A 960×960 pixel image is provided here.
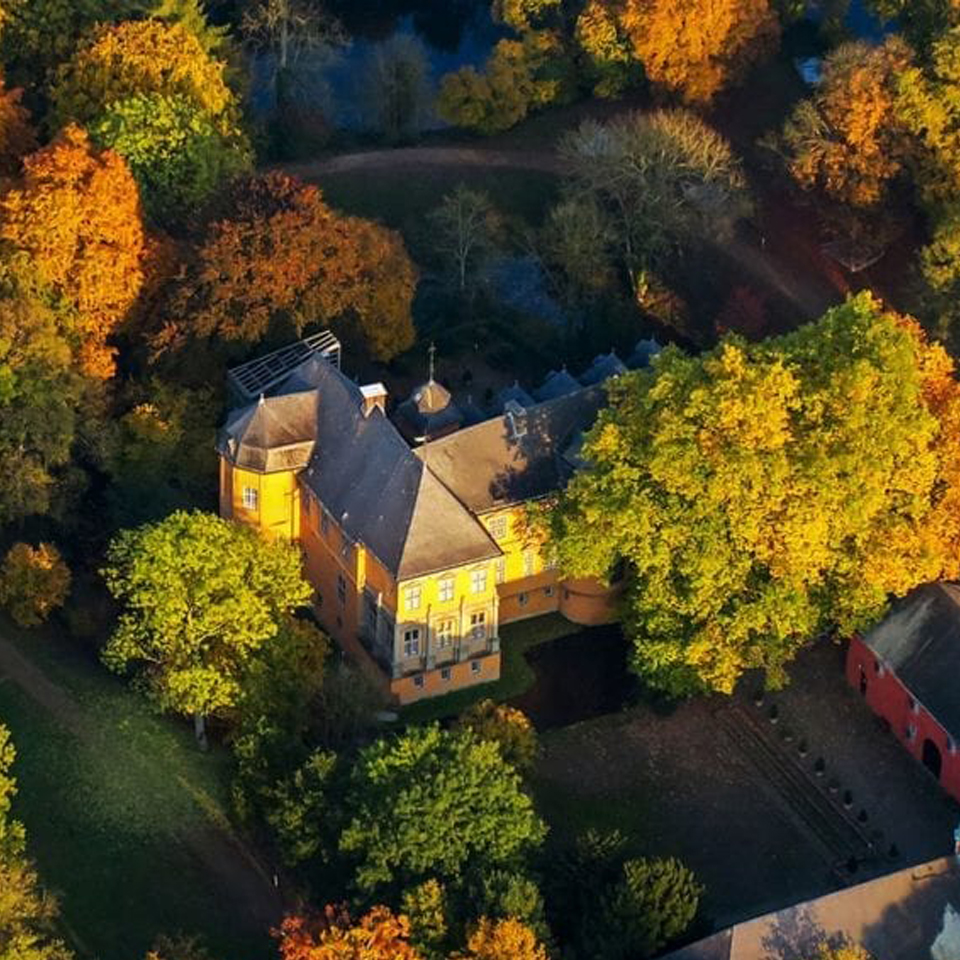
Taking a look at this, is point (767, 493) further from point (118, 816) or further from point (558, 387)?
point (118, 816)

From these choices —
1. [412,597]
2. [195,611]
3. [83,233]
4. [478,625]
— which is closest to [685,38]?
[83,233]

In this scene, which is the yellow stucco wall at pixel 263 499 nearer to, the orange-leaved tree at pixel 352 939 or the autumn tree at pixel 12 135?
the orange-leaved tree at pixel 352 939

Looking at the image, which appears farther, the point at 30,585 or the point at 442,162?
the point at 442,162

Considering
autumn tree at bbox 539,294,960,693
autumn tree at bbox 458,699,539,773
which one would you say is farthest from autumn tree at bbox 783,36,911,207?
autumn tree at bbox 458,699,539,773

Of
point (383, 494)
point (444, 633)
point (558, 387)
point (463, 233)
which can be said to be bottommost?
point (444, 633)

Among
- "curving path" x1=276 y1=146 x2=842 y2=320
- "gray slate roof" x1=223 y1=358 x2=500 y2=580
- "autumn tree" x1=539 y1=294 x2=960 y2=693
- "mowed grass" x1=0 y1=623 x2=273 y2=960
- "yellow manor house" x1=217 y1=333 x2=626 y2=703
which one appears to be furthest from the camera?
"curving path" x1=276 y1=146 x2=842 y2=320

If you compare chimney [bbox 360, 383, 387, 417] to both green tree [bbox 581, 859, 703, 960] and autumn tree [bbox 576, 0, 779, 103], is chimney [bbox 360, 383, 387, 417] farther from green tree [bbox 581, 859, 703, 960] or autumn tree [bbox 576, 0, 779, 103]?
autumn tree [bbox 576, 0, 779, 103]

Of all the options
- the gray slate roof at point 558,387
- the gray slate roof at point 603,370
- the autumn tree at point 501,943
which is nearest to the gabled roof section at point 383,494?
the gray slate roof at point 558,387
